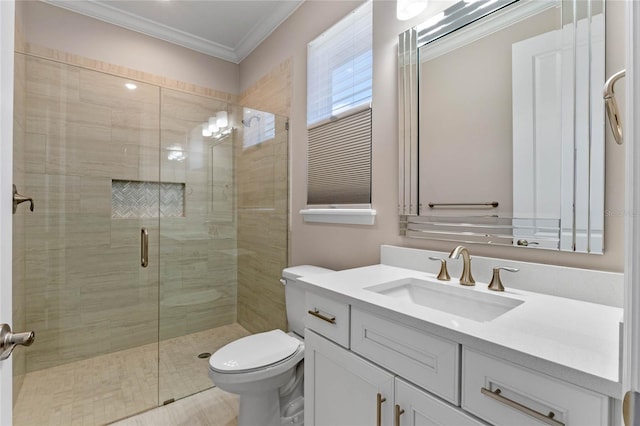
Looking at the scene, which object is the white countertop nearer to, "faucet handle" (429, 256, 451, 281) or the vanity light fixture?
"faucet handle" (429, 256, 451, 281)

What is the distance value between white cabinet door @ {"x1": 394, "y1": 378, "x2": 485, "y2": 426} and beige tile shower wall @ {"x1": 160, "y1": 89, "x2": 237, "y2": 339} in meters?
1.87

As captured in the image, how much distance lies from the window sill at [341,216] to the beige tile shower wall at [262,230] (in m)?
0.35

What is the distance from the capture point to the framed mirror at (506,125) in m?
0.94

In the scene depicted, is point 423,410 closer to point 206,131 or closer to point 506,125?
point 506,125

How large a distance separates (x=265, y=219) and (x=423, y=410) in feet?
5.98

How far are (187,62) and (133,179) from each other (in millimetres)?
1286

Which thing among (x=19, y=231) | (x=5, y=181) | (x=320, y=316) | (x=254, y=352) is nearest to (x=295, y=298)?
(x=254, y=352)

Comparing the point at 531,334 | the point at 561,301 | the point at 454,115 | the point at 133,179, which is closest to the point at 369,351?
the point at 531,334

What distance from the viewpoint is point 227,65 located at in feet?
9.83

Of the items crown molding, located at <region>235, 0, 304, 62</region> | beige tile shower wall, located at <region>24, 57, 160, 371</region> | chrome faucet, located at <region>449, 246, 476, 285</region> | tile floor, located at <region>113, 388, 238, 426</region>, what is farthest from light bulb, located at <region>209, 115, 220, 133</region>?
chrome faucet, located at <region>449, 246, 476, 285</region>

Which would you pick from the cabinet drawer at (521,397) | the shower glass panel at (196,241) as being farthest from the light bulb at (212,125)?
the cabinet drawer at (521,397)

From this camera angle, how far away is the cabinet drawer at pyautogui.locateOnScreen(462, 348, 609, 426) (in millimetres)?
541

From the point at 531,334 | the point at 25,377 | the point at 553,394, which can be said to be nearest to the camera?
the point at 553,394

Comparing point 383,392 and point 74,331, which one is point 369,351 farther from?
point 74,331
